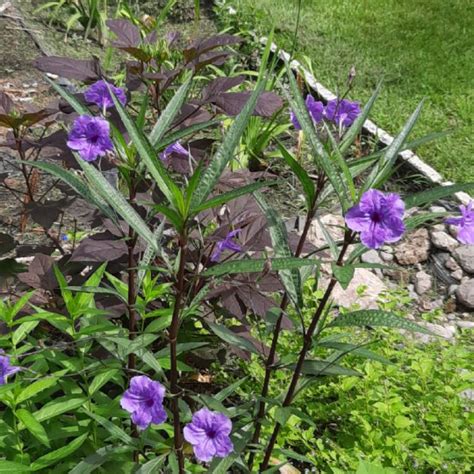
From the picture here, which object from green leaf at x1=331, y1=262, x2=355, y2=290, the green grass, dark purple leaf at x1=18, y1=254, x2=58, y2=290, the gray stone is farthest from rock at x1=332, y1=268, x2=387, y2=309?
green leaf at x1=331, y1=262, x2=355, y2=290

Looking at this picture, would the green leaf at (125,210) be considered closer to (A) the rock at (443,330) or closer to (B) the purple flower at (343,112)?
(B) the purple flower at (343,112)

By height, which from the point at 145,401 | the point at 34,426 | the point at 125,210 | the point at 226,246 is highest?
the point at 125,210

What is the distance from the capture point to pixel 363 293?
9.99ft

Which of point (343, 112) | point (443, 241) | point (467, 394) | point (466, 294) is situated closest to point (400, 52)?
point (443, 241)

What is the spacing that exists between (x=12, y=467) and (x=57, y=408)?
17 cm

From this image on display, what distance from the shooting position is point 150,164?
122 centimetres

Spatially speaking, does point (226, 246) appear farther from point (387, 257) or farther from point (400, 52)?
point (400, 52)

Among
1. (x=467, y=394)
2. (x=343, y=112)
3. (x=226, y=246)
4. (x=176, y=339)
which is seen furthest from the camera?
(x=467, y=394)

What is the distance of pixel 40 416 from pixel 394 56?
14.3 feet

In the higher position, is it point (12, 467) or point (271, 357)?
point (271, 357)

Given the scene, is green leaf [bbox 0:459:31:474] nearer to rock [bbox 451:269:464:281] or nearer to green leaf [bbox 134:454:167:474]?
green leaf [bbox 134:454:167:474]

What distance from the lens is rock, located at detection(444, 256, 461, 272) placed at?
11.1 feet

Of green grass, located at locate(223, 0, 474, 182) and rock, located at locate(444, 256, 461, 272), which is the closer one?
rock, located at locate(444, 256, 461, 272)

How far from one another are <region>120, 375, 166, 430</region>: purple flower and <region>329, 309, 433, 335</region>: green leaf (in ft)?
1.23
